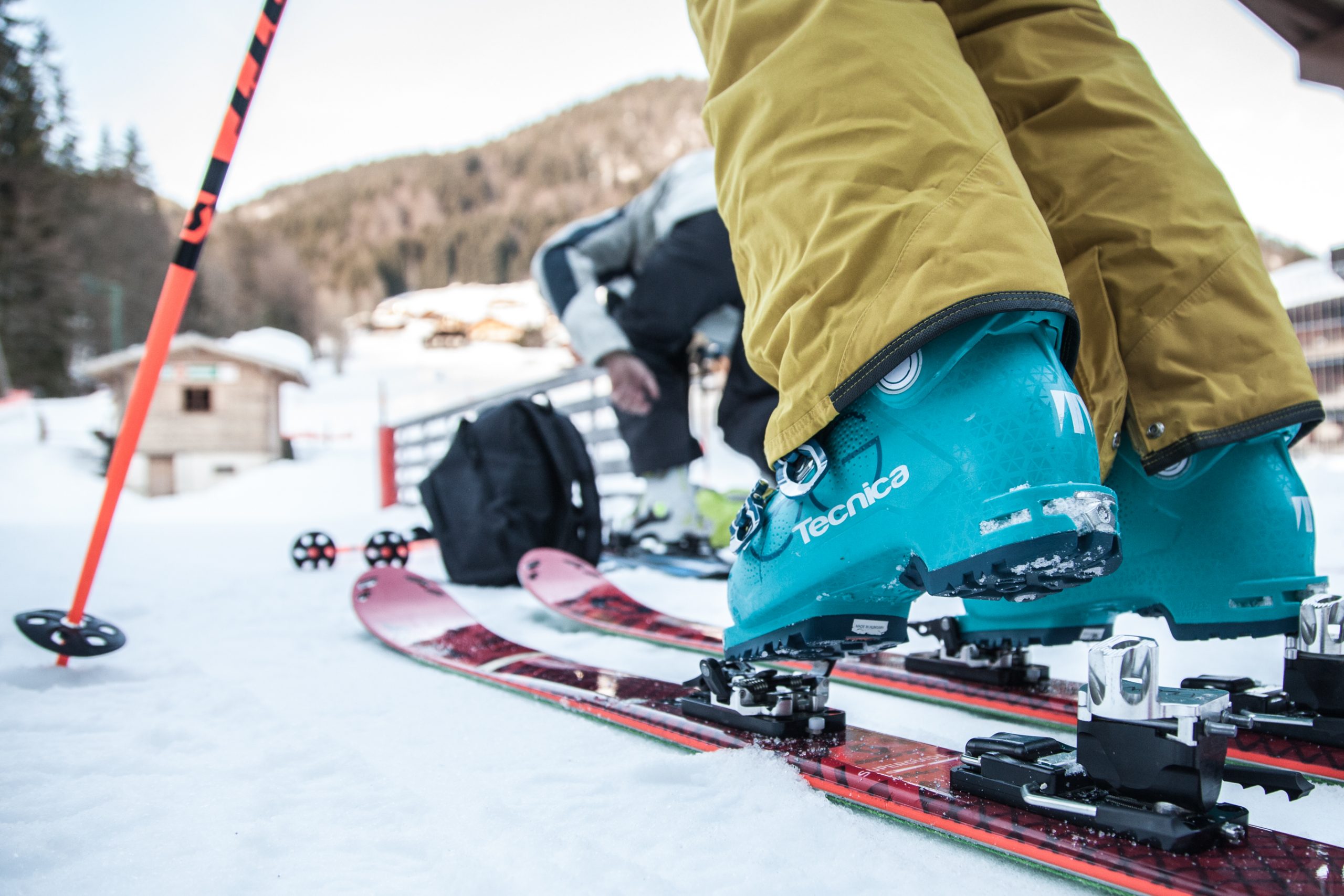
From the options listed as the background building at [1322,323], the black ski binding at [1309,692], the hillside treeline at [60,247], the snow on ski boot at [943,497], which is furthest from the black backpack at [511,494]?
the hillside treeline at [60,247]

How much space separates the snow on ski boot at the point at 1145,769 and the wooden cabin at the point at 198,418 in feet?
59.9

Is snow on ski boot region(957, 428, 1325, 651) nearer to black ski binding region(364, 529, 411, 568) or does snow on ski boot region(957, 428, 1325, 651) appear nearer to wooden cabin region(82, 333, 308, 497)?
black ski binding region(364, 529, 411, 568)

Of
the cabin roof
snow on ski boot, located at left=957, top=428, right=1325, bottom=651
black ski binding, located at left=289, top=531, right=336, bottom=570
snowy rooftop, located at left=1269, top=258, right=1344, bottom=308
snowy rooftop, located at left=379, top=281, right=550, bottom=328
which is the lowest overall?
black ski binding, located at left=289, top=531, right=336, bottom=570

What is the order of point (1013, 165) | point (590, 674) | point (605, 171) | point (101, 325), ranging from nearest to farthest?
point (1013, 165), point (590, 674), point (101, 325), point (605, 171)

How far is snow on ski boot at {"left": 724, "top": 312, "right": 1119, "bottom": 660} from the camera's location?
71 cm

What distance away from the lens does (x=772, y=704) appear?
99 cm

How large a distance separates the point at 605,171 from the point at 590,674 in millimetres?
73922

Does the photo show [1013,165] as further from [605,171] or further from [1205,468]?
[605,171]

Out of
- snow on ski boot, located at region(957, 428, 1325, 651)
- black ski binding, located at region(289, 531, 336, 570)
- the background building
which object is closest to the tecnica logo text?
snow on ski boot, located at region(957, 428, 1325, 651)

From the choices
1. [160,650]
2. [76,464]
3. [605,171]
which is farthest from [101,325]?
[605,171]

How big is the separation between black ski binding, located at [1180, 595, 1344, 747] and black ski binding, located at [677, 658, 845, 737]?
44 cm

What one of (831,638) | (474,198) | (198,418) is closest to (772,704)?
(831,638)

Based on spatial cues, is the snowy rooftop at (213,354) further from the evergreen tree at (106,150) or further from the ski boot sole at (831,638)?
the evergreen tree at (106,150)

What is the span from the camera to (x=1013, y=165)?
2.69 ft
